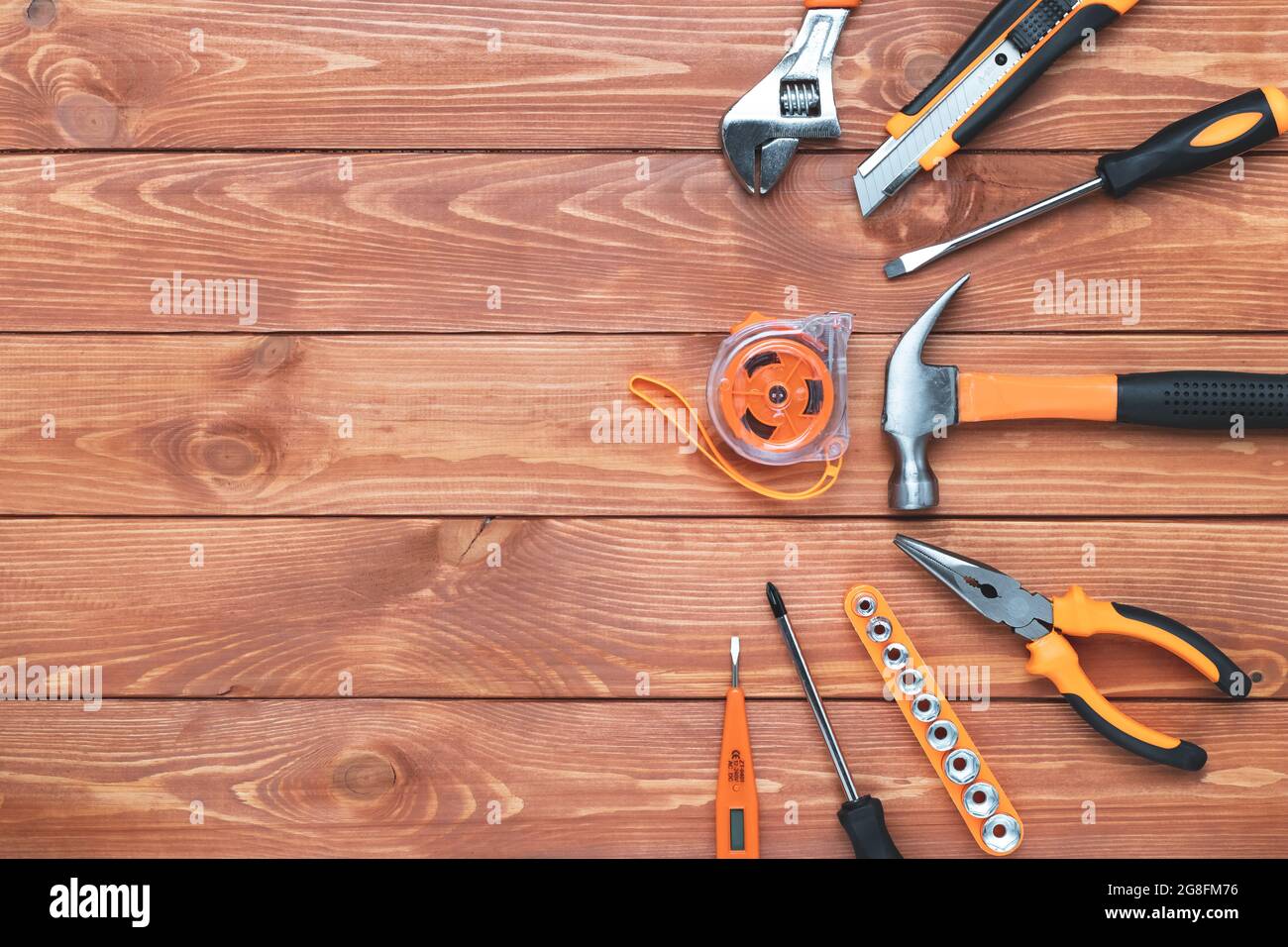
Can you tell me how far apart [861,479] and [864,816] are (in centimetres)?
38

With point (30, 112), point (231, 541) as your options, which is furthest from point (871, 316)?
point (30, 112)

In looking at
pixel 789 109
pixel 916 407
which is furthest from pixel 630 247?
pixel 916 407

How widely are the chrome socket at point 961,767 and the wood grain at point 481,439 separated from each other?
28 centimetres

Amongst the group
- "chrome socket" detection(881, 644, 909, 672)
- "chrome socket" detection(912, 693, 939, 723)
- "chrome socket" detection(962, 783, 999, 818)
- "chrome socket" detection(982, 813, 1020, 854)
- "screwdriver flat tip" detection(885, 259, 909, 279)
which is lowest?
"chrome socket" detection(982, 813, 1020, 854)

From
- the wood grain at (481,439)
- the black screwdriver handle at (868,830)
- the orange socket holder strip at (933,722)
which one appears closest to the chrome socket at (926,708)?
the orange socket holder strip at (933,722)

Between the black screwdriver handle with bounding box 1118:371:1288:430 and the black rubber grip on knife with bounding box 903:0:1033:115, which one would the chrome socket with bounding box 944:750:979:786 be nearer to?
the black screwdriver handle with bounding box 1118:371:1288:430

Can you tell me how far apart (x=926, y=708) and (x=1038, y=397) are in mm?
374

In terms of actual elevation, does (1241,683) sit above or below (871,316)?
below

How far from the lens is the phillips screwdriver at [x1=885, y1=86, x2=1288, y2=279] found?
1071 mm

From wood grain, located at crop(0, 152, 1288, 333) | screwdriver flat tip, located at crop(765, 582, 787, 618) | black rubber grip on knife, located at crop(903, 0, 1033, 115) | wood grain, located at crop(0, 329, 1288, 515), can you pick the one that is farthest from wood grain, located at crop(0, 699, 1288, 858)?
black rubber grip on knife, located at crop(903, 0, 1033, 115)

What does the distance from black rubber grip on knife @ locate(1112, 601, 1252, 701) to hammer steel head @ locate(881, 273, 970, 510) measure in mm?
246

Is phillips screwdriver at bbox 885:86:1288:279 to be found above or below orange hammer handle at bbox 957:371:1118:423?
above

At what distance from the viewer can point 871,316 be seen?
1.14m
